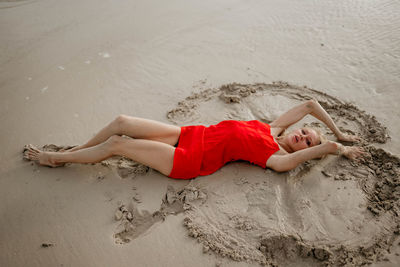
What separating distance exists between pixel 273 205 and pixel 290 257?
49 centimetres

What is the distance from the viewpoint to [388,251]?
2297 millimetres

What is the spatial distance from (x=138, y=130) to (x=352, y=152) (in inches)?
84.6

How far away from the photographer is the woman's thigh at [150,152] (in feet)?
9.12

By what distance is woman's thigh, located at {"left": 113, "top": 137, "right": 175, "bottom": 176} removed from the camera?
2.78 m

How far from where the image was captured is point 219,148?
2.86 m

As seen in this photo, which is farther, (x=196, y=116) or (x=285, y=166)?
(x=196, y=116)

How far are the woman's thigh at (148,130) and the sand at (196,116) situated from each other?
343mm

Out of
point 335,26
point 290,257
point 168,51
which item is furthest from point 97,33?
point 290,257

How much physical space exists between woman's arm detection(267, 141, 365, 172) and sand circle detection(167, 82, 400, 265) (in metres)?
0.12

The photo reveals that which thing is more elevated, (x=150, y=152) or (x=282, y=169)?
(x=150, y=152)

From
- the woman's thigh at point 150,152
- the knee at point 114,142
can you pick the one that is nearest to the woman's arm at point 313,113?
the woman's thigh at point 150,152

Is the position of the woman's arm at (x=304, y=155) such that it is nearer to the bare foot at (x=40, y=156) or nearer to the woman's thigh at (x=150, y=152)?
the woman's thigh at (x=150, y=152)

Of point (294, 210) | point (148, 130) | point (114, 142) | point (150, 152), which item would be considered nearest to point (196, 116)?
point (148, 130)

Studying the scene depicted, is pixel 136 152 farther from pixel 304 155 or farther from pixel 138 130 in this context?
pixel 304 155
